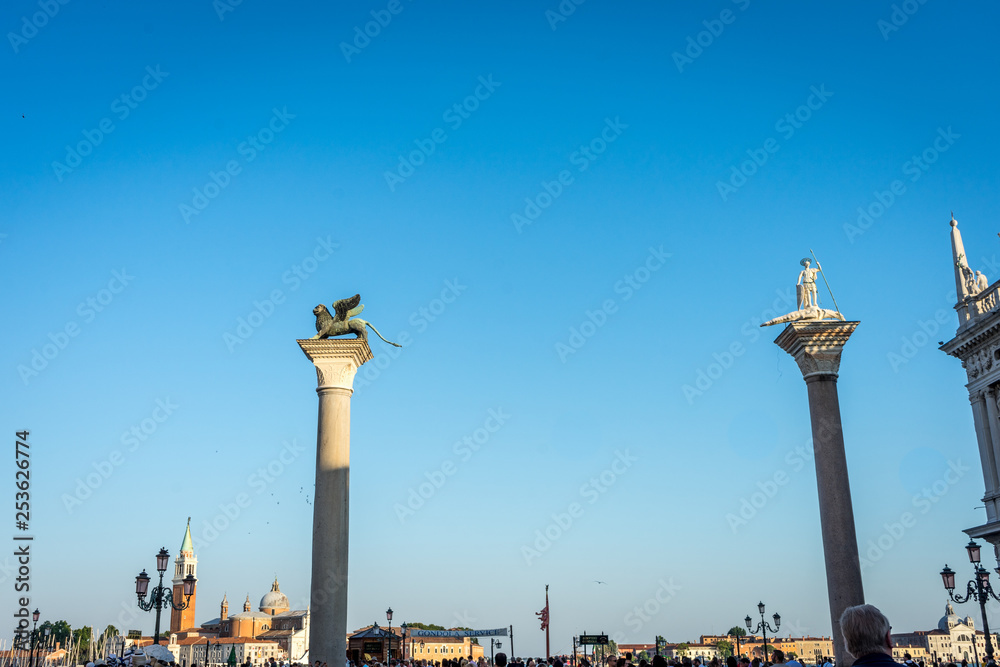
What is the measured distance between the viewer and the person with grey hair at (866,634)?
3860 millimetres

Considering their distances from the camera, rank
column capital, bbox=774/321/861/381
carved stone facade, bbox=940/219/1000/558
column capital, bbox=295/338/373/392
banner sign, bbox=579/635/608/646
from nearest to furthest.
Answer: column capital, bbox=774/321/861/381 < column capital, bbox=295/338/373/392 < carved stone facade, bbox=940/219/1000/558 < banner sign, bbox=579/635/608/646

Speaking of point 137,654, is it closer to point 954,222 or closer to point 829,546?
point 829,546

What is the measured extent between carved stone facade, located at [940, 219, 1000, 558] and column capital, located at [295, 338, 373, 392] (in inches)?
722

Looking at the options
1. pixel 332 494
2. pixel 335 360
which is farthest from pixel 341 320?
pixel 332 494

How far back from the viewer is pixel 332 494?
727 inches

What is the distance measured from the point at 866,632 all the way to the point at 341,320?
56.1 ft

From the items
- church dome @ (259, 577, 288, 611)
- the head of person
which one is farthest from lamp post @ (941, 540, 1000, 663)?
church dome @ (259, 577, 288, 611)

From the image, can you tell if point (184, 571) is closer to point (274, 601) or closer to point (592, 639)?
point (274, 601)

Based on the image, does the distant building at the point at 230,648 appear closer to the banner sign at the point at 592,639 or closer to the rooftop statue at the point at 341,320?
the banner sign at the point at 592,639

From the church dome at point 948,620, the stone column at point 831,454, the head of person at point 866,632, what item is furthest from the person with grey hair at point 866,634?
the church dome at point 948,620

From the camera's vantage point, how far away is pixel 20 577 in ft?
72.0

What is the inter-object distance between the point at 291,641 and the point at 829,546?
14808 cm

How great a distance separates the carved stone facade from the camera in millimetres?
25734

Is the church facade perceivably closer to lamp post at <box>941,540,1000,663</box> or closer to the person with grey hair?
lamp post at <box>941,540,1000,663</box>
